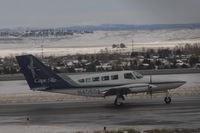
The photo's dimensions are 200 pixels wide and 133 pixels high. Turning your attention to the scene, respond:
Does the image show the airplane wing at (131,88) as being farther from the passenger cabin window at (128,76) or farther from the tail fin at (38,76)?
the tail fin at (38,76)

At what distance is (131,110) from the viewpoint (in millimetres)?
28484

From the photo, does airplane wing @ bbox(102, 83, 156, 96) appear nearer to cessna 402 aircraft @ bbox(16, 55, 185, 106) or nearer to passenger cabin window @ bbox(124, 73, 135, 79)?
cessna 402 aircraft @ bbox(16, 55, 185, 106)

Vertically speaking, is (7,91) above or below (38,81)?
below

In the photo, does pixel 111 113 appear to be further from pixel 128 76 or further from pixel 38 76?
pixel 38 76

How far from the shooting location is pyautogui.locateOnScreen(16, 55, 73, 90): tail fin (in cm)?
3183

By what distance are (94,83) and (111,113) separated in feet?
14.1

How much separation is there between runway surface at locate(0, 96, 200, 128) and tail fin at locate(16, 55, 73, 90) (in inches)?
55.9

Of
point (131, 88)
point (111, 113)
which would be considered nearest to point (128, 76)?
point (131, 88)

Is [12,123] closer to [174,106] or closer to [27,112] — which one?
[27,112]

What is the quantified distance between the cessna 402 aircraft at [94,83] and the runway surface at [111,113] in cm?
92

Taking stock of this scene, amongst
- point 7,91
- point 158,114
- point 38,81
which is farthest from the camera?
point 7,91

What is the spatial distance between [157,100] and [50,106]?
741cm

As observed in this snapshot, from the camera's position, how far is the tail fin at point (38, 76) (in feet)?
104

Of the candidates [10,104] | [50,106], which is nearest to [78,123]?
[50,106]
